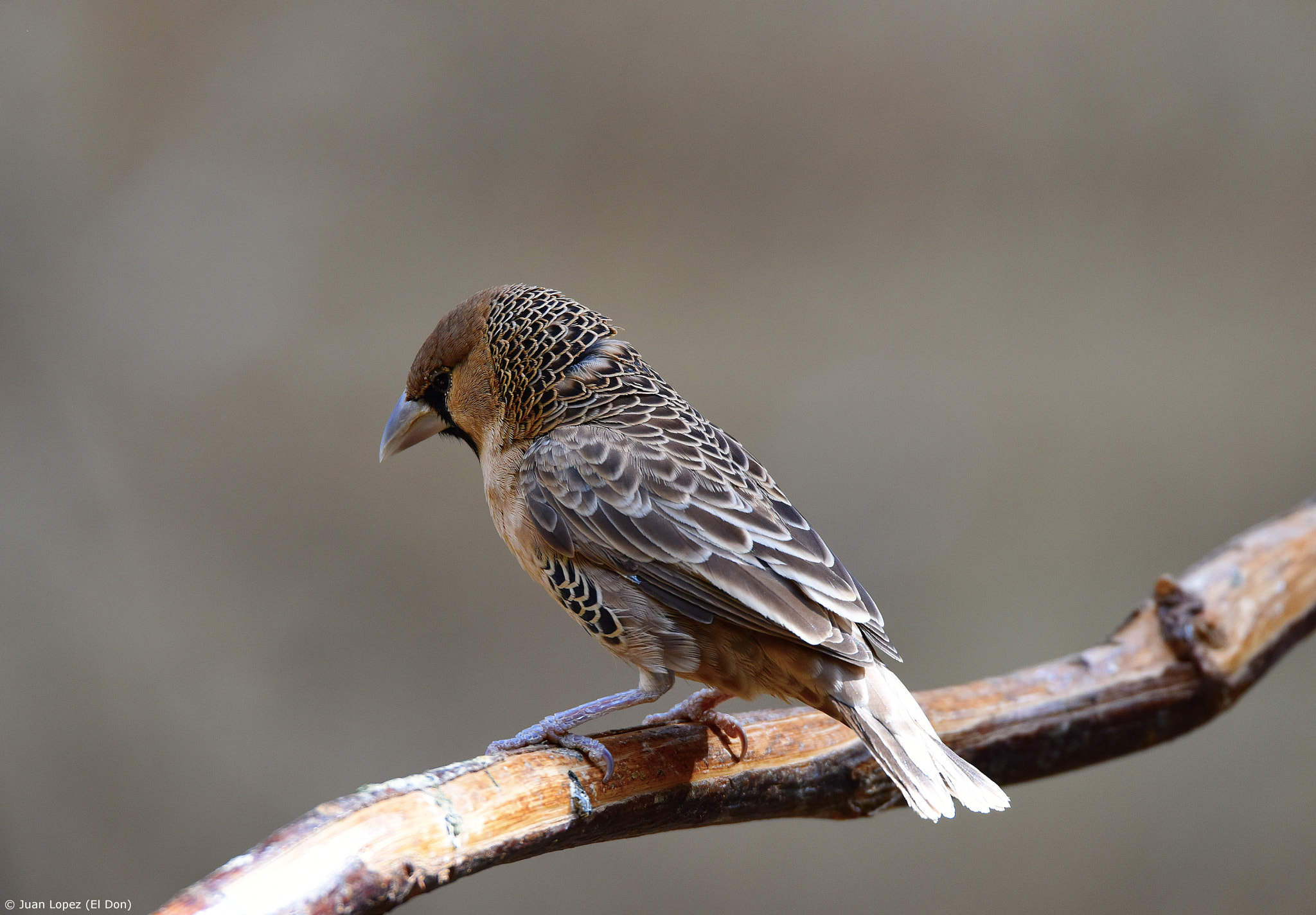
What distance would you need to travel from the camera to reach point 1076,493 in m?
5.66

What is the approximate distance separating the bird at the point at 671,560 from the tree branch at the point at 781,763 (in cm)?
12

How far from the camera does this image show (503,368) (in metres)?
2.88

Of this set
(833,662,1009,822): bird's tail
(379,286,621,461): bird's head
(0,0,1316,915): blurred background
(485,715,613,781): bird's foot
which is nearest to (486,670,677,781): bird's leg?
(485,715,613,781): bird's foot

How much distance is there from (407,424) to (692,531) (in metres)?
1.11

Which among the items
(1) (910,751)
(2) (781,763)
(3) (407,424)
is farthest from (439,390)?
(1) (910,751)

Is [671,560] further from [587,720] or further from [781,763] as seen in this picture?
[781,763]

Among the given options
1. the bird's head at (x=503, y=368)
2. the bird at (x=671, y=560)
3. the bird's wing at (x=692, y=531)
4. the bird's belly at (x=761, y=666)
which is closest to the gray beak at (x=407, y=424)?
the bird's head at (x=503, y=368)

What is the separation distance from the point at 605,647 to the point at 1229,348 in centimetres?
473

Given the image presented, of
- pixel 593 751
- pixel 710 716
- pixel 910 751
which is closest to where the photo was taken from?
pixel 910 751

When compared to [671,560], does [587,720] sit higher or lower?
lower

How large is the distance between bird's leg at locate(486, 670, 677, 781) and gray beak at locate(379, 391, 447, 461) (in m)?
1.05

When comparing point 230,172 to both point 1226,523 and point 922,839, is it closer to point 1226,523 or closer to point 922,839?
point 922,839

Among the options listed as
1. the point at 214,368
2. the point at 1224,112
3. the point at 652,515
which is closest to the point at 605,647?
the point at 652,515

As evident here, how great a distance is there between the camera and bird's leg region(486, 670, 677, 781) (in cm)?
235
